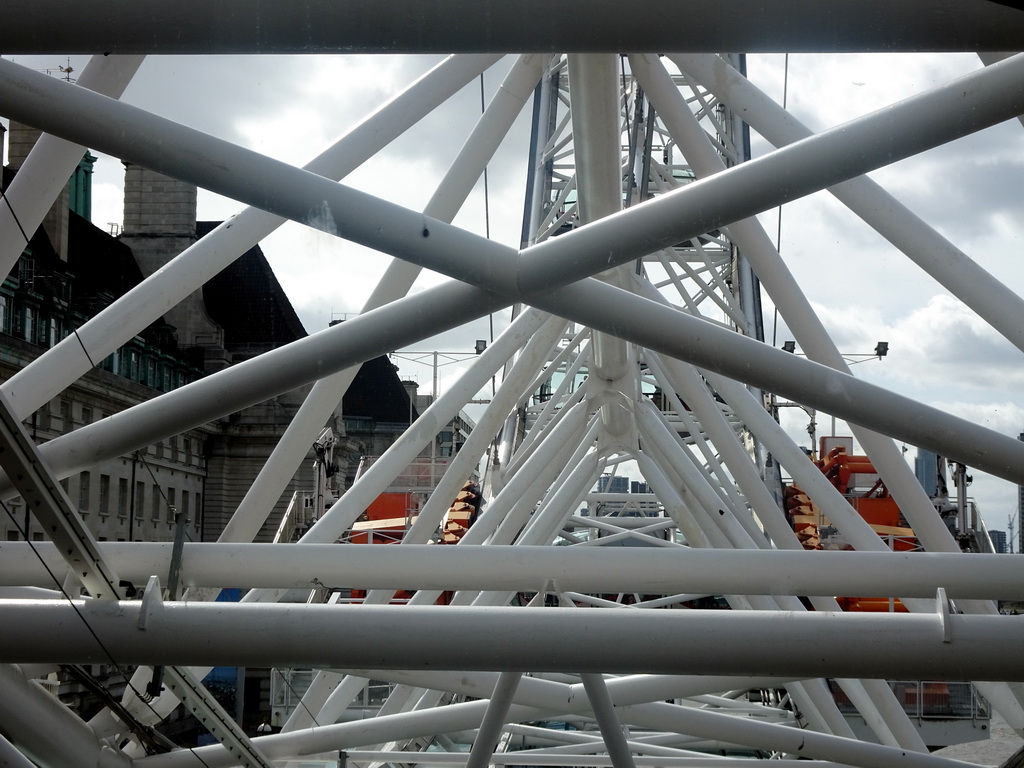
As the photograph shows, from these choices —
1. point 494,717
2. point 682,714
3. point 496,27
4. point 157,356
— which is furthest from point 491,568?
point 157,356

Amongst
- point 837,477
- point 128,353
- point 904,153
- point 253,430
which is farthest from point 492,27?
point 253,430

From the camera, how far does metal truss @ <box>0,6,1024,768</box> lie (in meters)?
3.50

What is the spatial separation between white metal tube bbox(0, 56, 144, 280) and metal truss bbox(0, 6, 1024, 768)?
0.05ft

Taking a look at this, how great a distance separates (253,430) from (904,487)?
131 ft

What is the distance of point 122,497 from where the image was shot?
106 feet

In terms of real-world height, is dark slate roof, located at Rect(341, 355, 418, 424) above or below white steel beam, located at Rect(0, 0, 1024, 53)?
above

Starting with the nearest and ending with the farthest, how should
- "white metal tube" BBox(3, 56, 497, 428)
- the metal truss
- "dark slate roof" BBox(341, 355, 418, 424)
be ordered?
the metal truss, "white metal tube" BBox(3, 56, 497, 428), "dark slate roof" BBox(341, 355, 418, 424)

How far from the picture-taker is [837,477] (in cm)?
2652

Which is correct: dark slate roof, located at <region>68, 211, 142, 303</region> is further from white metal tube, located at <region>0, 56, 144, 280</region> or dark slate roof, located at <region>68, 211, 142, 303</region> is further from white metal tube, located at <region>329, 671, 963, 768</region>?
white metal tube, located at <region>0, 56, 144, 280</region>

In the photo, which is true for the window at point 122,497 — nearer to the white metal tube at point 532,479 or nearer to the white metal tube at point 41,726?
the white metal tube at point 532,479

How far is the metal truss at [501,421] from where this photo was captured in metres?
3.50

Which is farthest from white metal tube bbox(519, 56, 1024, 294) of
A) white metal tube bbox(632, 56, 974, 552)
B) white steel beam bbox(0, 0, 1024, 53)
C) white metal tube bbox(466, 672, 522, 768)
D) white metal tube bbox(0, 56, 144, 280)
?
white metal tube bbox(466, 672, 522, 768)

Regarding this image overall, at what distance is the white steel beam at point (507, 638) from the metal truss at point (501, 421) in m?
0.01

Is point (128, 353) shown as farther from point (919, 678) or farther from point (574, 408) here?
point (919, 678)
